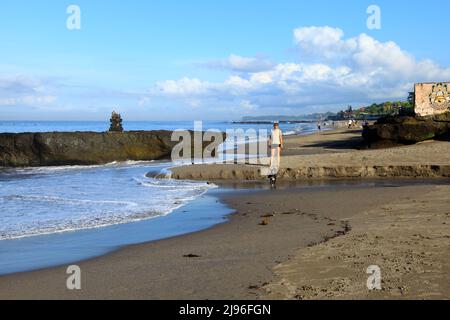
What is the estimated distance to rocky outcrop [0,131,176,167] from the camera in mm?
25094

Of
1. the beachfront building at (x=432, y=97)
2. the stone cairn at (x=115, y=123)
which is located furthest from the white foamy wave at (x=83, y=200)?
the beachfront building at (x=432, y=97)

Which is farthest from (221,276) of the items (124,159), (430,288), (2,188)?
(124,159)

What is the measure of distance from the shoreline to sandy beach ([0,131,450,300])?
1cm

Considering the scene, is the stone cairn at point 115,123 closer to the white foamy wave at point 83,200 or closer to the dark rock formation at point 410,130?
the white foamy wave at point 83,200

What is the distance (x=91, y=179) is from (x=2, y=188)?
314 cm

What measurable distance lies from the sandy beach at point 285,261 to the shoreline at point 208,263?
11 millimetres

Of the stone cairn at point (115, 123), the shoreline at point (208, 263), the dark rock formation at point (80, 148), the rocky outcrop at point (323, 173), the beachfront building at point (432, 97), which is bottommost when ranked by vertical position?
the shoreline at point (208, 263)

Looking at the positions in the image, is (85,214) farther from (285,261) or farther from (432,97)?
(432,97)

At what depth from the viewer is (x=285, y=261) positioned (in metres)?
6.04

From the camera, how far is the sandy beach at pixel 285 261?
493cm

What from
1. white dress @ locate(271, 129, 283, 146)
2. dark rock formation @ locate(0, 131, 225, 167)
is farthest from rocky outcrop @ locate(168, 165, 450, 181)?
dark rock formation @ locate(0, 131, 225, 167)

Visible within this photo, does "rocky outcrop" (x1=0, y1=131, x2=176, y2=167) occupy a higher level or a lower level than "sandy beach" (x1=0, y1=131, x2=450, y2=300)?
higher

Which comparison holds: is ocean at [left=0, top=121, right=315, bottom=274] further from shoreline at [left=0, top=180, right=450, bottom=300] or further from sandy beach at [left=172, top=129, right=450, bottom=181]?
sandy beach at [left=172, top=129, right=450, bottom=181]

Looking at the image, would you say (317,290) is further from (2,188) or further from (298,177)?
(2,188)
